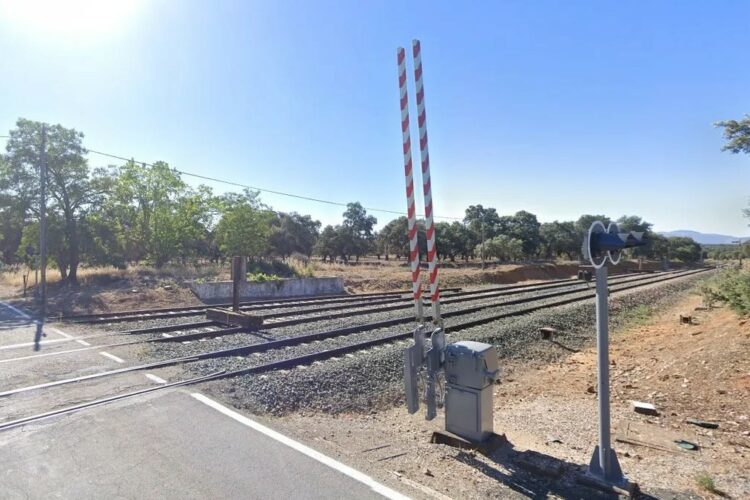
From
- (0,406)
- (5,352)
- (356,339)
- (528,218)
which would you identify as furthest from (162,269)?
(528,218)

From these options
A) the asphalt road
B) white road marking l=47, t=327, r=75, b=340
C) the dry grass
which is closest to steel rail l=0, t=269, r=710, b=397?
the asphalt road

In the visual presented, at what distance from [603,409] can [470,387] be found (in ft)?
3.80

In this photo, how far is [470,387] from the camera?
422 cm

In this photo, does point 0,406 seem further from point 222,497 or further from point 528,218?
point 528,218

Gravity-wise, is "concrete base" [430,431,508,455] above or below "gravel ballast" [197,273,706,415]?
above

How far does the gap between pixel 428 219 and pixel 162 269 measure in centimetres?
2609

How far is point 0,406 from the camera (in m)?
5.44

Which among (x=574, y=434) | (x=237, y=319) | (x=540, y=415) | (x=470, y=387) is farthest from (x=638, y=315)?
(x=470, y=387)

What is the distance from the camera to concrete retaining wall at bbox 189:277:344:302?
20812 millimetres

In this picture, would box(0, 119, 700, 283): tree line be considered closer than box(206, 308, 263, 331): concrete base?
No

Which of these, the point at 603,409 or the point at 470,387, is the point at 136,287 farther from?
the point at 603,409

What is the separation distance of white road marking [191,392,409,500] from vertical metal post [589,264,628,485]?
67.1 inches

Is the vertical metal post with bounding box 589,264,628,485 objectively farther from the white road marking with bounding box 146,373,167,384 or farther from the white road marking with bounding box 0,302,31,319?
the white road marking with bounding box 0,302,31,319

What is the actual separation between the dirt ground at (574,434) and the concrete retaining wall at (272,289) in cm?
1606
